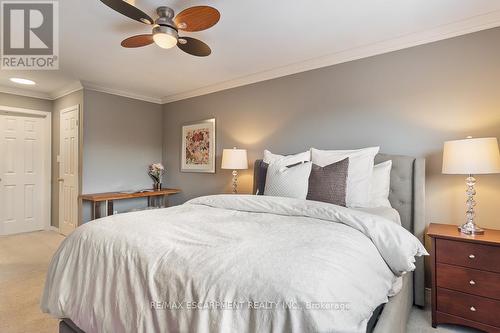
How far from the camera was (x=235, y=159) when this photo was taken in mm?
3281

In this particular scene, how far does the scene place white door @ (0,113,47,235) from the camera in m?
4.12

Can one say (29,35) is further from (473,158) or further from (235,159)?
(473,158)

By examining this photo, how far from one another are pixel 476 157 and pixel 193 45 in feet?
7.21

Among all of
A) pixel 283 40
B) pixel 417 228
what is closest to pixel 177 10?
pixel 283 40

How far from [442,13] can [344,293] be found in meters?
2.25

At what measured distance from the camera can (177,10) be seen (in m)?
2.01

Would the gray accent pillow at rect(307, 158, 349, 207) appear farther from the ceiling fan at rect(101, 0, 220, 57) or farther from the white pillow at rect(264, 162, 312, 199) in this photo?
the ceiling fan at rect(101, 0, 220, 57)

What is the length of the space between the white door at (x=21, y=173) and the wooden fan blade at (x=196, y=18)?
154 inches

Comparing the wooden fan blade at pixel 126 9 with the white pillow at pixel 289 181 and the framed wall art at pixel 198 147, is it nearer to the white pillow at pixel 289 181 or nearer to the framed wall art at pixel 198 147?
the white pillow at pixel 289 181

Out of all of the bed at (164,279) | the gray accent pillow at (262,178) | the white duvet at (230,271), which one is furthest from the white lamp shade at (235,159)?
the white duvet at (230,271)

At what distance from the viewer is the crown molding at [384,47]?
6.82ft

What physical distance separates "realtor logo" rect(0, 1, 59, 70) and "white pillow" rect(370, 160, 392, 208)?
2797 mm

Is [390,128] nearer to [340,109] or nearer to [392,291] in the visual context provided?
[340,109]

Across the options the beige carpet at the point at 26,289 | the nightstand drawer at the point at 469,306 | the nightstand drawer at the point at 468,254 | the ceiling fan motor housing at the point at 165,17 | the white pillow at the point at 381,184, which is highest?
the ceiling fan motor housing at the point at 165,17
